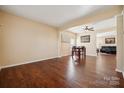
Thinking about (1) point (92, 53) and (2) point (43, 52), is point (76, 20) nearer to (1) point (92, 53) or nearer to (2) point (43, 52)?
(2) point (43, 52)

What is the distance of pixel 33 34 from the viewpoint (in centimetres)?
432

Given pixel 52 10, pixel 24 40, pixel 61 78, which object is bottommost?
pixel 61 78

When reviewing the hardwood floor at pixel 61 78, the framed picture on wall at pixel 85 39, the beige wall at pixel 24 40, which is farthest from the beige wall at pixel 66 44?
the hardwood floor at pixel 61 78

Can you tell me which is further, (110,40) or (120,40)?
(110,40)

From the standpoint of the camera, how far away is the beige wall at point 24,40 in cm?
329

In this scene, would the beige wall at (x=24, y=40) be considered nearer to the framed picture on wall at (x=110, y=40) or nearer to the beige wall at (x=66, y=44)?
the beige wall at (x=66, y=44)

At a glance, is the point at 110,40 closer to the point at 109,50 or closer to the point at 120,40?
the point at 109,50

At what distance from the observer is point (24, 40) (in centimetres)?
391

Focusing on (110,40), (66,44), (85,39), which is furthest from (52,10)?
(110,40)

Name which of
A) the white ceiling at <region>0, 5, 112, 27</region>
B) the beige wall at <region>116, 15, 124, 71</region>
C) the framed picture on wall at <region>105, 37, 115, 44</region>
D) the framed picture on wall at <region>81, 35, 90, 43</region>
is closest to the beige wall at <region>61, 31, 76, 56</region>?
the framed picture on wall at <region>81, 35, 90, 43</region>

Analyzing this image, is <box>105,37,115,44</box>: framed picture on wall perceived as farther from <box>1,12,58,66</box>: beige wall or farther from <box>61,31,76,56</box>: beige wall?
<box>1,12,58,66</box>: beige wall

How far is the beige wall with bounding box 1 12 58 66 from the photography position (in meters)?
3.29
